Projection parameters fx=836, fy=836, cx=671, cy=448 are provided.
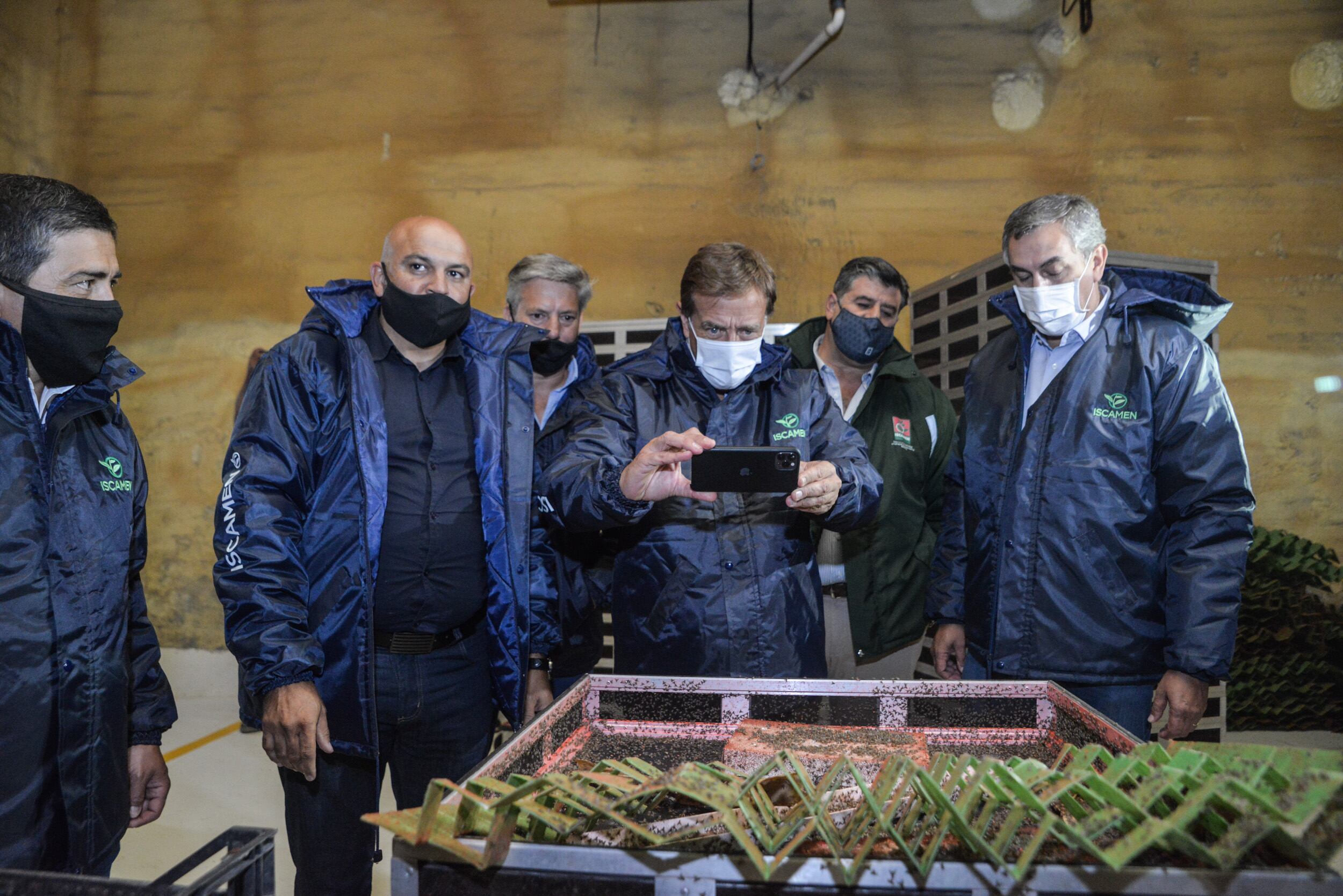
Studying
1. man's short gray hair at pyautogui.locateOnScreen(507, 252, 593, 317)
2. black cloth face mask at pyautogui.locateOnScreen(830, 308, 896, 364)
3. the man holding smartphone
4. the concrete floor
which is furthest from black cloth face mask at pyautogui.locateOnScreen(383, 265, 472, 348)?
the concrete floor

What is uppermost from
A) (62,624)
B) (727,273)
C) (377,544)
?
(727,273)

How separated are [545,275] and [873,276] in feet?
3.78

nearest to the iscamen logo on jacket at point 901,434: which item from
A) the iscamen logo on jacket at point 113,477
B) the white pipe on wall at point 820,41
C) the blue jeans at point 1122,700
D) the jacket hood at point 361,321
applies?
the blue jeans at point 1122,700

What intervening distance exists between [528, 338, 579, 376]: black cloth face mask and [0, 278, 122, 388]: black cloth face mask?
4.16 feet

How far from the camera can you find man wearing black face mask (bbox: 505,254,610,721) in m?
2.19

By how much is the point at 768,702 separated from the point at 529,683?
2.93 feet

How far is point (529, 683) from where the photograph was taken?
2.16 m

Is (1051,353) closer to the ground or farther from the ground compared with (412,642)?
farther from the ground

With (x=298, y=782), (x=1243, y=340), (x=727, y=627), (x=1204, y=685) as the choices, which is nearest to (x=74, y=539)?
(x=298, y=782)

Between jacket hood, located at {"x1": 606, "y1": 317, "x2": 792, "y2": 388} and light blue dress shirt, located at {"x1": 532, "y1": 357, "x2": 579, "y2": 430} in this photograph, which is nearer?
jacket hood, located at {"x1": 606, "y1": 317, "x2": 792, "y2": 388}

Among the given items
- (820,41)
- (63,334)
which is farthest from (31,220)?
(820,41)

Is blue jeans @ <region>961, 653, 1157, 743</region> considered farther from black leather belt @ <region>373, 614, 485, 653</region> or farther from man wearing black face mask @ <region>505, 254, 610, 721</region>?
black leather belt @ <region>373, 614, 485, 653</region>

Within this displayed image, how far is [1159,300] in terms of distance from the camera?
2100 millimetres

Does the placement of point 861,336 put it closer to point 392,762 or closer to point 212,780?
point 392,762
